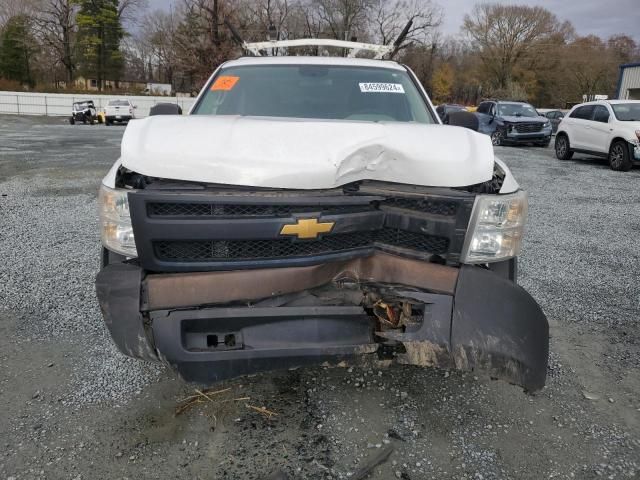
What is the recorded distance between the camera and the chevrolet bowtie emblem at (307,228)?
2.12 meters

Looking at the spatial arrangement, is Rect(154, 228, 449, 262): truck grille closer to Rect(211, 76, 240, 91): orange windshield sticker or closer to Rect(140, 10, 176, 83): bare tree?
Rect(211, 76, 240, 91): orange windshield sticker

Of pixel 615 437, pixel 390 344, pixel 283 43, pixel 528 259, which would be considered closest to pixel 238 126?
pixel 390 344

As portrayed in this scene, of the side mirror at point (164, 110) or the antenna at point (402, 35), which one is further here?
the antenna at point (402, 35)

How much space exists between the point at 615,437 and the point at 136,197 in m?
2.50

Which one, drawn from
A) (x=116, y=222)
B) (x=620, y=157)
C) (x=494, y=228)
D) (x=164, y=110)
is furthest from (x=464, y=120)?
(x=620, y=157)

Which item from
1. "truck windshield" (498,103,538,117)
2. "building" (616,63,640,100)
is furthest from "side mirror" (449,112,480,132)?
"building" (616,63,640,100)

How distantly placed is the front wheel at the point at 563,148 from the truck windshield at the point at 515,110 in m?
4.28

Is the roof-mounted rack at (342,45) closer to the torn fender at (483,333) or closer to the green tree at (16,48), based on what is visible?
the torn fender at (483,333)

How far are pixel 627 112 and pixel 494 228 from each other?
12.9 m

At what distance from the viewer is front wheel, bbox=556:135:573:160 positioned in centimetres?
1460

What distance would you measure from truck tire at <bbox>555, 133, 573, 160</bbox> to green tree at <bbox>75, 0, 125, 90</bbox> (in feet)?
170

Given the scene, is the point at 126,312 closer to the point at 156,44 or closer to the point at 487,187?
the point at 487,187

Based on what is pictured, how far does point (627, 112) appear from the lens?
12.7 metres

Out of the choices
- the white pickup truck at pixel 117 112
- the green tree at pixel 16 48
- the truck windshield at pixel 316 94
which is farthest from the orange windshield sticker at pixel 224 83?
the green tree at pixel 16 48
